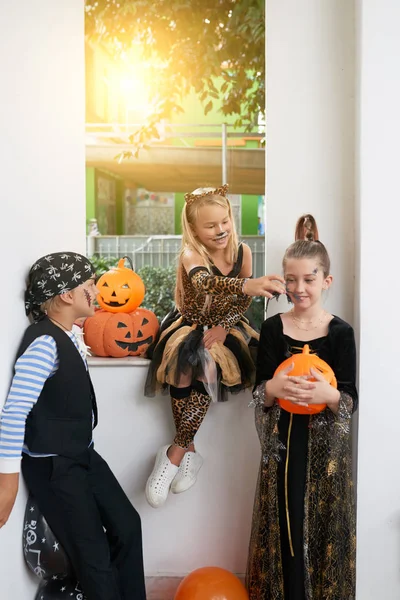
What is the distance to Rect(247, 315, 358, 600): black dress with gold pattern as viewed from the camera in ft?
7.65

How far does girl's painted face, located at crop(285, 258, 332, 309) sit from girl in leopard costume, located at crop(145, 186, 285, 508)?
30 cm

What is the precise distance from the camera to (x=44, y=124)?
240cm

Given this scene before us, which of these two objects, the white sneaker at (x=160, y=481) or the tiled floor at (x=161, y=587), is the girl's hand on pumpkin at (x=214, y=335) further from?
the tiled floor at (x=161, y=587)

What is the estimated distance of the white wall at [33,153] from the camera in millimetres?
2062

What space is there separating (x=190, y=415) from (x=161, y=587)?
0.80 metres

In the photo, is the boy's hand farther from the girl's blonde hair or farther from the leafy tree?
the leafy tree

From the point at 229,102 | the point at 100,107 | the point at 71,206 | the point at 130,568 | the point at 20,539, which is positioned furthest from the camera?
the point at 100,107

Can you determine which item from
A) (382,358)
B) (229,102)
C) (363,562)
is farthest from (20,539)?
(229,102)

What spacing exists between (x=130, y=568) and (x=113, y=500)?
0.85 ft

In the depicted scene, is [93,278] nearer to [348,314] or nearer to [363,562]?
[348,314]

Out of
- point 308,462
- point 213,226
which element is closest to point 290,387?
point 308,462

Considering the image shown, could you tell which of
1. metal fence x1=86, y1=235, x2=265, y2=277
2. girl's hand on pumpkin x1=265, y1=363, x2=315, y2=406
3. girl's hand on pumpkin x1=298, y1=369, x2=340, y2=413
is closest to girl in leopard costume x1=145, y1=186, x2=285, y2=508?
girl's hand on pumpkin x1=265, y1=363, x2=315, y2=406

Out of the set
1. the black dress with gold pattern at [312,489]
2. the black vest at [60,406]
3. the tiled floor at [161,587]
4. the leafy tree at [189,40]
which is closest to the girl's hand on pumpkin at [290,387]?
the black dress with gold pattern at [312,489]

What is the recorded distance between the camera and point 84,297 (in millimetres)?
2248
